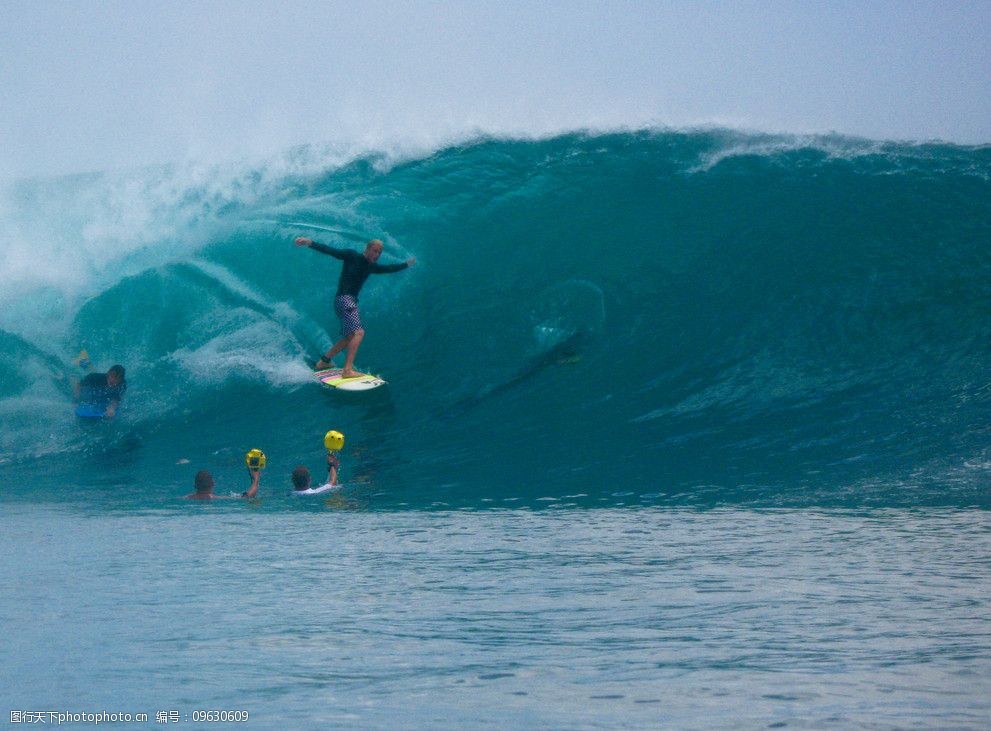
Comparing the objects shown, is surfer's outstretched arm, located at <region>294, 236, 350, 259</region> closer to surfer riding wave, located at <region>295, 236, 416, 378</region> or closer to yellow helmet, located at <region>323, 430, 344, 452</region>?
surfer riding wave, located at <region>295, 236, 416, 378</region>

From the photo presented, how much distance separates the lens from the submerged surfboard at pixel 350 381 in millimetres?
11844

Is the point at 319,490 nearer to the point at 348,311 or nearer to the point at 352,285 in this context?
the point at 348,311

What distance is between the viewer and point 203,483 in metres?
9.37

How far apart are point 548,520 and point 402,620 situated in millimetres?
2536

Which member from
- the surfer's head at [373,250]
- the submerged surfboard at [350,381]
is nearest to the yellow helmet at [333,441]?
the submerged surfboard at [350,381]

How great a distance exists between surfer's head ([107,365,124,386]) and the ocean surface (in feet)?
0.97

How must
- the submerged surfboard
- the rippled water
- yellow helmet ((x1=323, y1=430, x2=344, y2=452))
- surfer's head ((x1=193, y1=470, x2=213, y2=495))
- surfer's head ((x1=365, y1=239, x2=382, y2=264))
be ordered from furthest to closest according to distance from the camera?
the submerged surfboard < surfer's head ((x1=365, y1=239, x2=382, y2=264)) < yellow helmet ((x1=323, y1=430, x2=344, y2=452)) < surfer's head ((x1=193, y1=470, x2=213, y2=495)) < the rippled water

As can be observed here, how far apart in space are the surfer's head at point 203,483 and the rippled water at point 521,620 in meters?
1.18

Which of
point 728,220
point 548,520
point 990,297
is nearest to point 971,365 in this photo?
point 990,297

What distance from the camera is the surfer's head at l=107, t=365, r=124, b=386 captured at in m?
12.4

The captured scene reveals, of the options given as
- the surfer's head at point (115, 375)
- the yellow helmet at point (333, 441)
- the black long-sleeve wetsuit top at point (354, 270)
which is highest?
the black long-sleeve wetsuit top at point (354, 270)

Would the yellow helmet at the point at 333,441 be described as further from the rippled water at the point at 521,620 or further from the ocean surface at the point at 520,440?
the rippled water at the point at 521,620

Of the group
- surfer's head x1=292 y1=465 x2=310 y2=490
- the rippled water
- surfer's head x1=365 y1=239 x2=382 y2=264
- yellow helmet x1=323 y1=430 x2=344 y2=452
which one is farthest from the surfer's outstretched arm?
the rippled water

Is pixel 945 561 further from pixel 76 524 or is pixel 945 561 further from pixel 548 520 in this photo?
pixel 76 524
